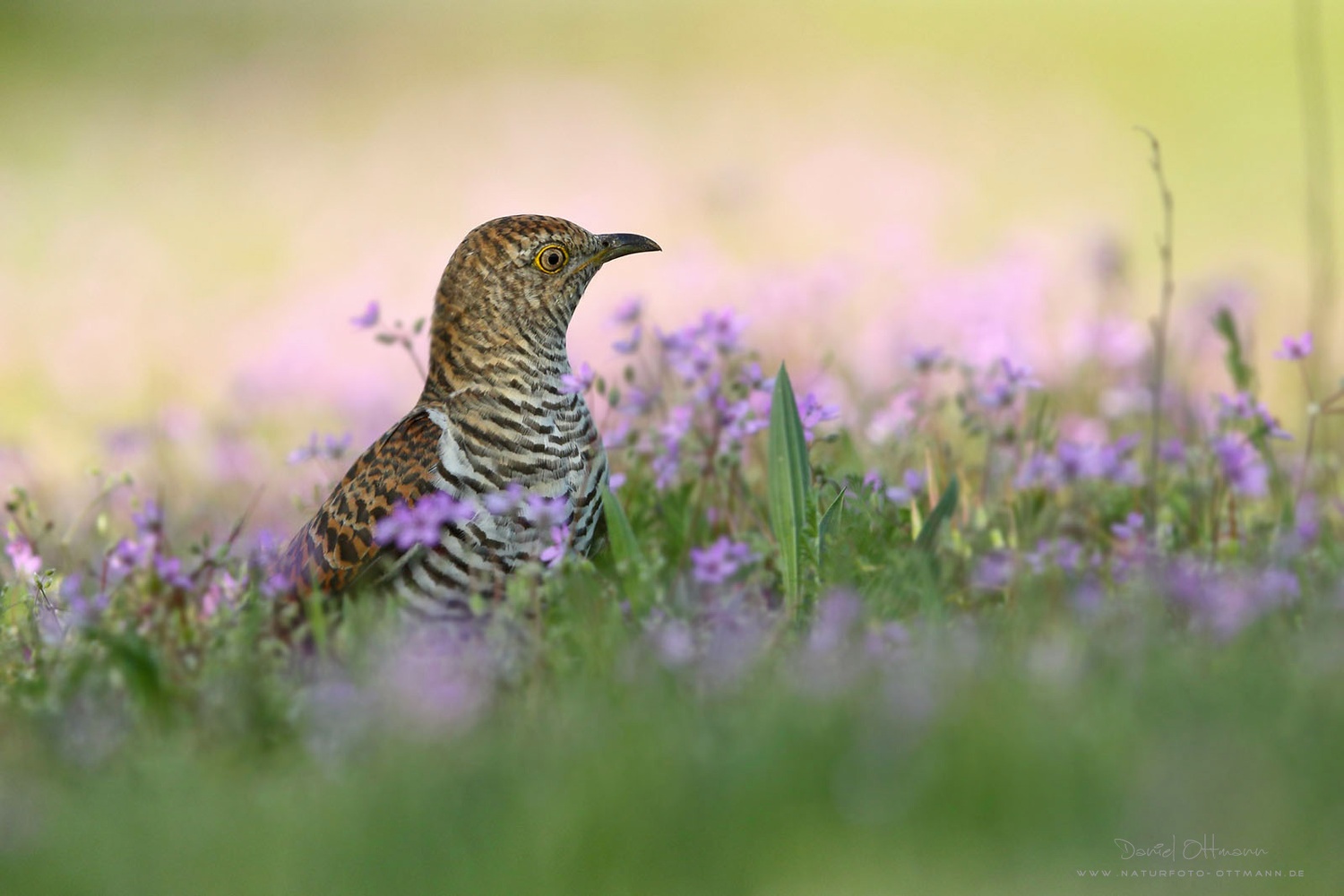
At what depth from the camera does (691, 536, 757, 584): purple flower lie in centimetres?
412

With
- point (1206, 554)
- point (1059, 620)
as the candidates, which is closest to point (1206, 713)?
point (1059, 620)

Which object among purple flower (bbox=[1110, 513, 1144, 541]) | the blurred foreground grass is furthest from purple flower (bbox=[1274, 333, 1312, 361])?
the blurred foreground grass

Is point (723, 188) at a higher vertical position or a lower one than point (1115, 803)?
higher

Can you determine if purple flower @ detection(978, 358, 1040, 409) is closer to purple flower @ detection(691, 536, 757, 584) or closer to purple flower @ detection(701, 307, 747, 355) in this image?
purple flower @ detection(701, 307, 747, 355)

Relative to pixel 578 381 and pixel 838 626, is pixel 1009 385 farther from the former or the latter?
pixel 838 626

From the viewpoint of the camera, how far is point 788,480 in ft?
14.7

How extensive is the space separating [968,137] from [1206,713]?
1275 centimetres

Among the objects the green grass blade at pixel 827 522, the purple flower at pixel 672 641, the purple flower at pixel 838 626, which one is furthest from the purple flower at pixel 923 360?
the purple flower at pixel 672 641

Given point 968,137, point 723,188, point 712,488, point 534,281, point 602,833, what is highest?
point 968,137

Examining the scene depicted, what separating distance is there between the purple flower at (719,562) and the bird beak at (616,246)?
1.11 metres

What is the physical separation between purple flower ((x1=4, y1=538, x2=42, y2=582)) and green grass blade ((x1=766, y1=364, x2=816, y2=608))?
6.82 feet

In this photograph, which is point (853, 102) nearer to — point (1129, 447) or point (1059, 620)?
point (1129, 447)

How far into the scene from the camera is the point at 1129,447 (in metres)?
5.02

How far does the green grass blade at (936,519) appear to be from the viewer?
445 centimetres
